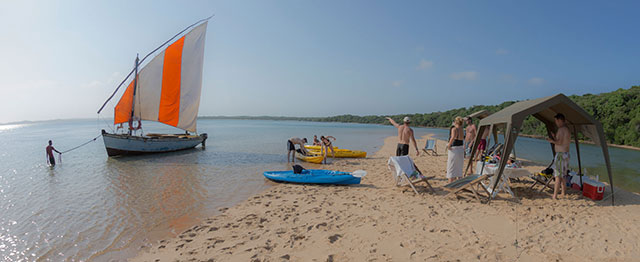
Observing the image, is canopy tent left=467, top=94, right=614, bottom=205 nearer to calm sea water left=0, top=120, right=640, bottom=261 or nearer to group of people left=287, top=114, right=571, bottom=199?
group of people left=287, top=114, right=571, bottom=199

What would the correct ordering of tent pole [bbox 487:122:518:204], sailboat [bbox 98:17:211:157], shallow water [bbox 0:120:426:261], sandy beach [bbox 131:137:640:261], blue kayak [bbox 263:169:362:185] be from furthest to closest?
1. sailboat [bbox 98:17:211:157]
2. blue kayak [bbox 263:169:362:185]
3. tent pole [bbox 487:122:518:204]
4. shallow water [bbox 0:120:426:261]
5. sandy beach [bbox 131:137:640:261]

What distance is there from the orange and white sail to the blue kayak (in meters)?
12.6

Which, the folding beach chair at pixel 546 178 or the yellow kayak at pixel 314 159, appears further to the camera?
the yellow kayak at pixel 314 159

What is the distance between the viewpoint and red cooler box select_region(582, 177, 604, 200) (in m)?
5.86

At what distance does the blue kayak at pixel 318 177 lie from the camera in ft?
25.8

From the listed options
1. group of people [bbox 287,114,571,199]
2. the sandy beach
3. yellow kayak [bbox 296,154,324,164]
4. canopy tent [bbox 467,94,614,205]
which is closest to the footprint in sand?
the sandy beach

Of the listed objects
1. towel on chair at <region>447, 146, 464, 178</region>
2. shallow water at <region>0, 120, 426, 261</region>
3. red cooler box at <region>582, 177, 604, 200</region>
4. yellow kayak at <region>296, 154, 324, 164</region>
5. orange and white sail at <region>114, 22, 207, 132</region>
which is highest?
orange and white sail at <region>114, 22, 207, 132</region>

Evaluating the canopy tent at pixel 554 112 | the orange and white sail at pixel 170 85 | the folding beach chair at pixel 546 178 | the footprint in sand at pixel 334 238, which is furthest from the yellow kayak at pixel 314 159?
the orange and white sail at pixel 170 85

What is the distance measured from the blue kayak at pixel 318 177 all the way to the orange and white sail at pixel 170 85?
41.3 feet

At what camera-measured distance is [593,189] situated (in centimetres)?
590

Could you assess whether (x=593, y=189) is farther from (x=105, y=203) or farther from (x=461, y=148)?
(x=105, y=203)

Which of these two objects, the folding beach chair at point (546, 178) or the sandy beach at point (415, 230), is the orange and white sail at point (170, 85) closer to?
the sandy beach at point (415, 230)

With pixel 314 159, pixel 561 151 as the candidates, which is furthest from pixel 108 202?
pixel 561 151

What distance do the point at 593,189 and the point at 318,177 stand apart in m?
6.39
